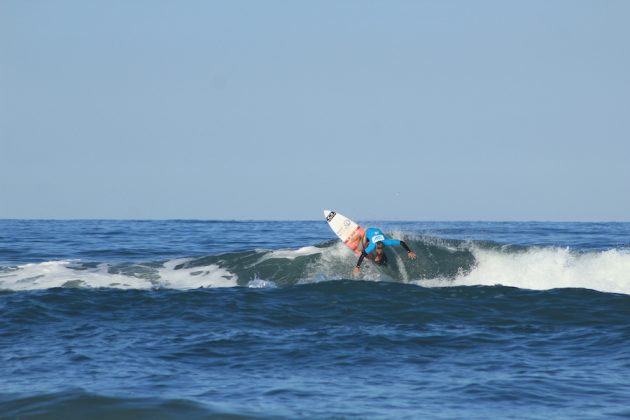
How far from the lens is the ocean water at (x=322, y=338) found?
1080cm

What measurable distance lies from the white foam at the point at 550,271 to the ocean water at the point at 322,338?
0.06 meters

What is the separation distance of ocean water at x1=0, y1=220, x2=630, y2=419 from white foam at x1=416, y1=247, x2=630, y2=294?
0.06m

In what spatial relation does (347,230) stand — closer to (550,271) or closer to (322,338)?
(550,271)

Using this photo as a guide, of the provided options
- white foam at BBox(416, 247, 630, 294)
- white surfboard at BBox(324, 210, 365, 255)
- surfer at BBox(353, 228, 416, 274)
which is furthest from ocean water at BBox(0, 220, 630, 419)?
surfer at BBox(353, 228, 416, 274)

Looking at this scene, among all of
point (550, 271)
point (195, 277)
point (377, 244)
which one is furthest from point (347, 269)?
point (550, 271)

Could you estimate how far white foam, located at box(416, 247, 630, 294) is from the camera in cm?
2214

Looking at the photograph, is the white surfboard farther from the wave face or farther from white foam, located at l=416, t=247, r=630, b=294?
white foam, located at l=416, t=247, r=630, b=294

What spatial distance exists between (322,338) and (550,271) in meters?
10.9

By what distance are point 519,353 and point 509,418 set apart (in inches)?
136

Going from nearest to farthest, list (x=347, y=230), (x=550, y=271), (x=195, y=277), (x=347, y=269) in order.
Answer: (x=550, y=271) → (x=195, y=277) → (x=347, y=269) → (x=347, y=230)

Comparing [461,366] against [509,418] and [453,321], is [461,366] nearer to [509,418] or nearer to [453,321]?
[509,418]

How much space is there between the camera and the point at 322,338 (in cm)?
1464

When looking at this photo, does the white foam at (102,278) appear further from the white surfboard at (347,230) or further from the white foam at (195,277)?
the white surfboard at (347,230)

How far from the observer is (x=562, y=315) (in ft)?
54.0
